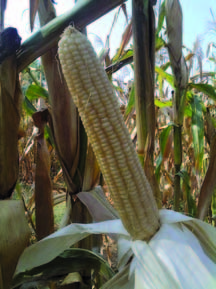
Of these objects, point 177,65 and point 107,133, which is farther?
point 177,65

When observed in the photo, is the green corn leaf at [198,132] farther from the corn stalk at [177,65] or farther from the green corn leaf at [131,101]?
the green corn leaf at [131,101]

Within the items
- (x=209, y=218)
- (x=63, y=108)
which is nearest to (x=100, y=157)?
(x=63, y=108)

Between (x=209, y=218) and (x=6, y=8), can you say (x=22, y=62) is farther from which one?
(x=209, y=218)

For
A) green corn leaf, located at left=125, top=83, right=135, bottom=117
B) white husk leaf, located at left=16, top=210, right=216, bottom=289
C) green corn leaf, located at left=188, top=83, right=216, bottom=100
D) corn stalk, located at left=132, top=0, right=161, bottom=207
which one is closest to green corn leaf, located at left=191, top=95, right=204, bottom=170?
green corn leaf, located at left=188, top=83, right=216, bottom=100

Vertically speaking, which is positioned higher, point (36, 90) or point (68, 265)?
point (36, 90)

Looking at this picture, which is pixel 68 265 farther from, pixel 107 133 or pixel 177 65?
pixel 177 65

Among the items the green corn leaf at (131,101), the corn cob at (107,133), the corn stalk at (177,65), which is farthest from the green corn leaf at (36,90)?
the corn cob at (107,133)

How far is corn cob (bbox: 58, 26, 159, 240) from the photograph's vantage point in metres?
0.46

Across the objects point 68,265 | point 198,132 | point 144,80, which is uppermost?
point 144,80

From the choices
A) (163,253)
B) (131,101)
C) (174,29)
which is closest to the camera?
(163,253)

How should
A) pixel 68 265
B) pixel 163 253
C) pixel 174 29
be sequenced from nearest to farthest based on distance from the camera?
pixel 163 253 < pixel 68 265 < pixel 174 29

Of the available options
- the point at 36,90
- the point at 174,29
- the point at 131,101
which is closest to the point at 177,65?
the point at 174,29

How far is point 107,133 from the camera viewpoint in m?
0.48

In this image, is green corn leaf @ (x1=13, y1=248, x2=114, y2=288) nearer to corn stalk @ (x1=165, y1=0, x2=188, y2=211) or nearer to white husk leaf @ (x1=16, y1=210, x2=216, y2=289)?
white husk leaf @ (x1=16, y1=210, x2=216, y2=289)
